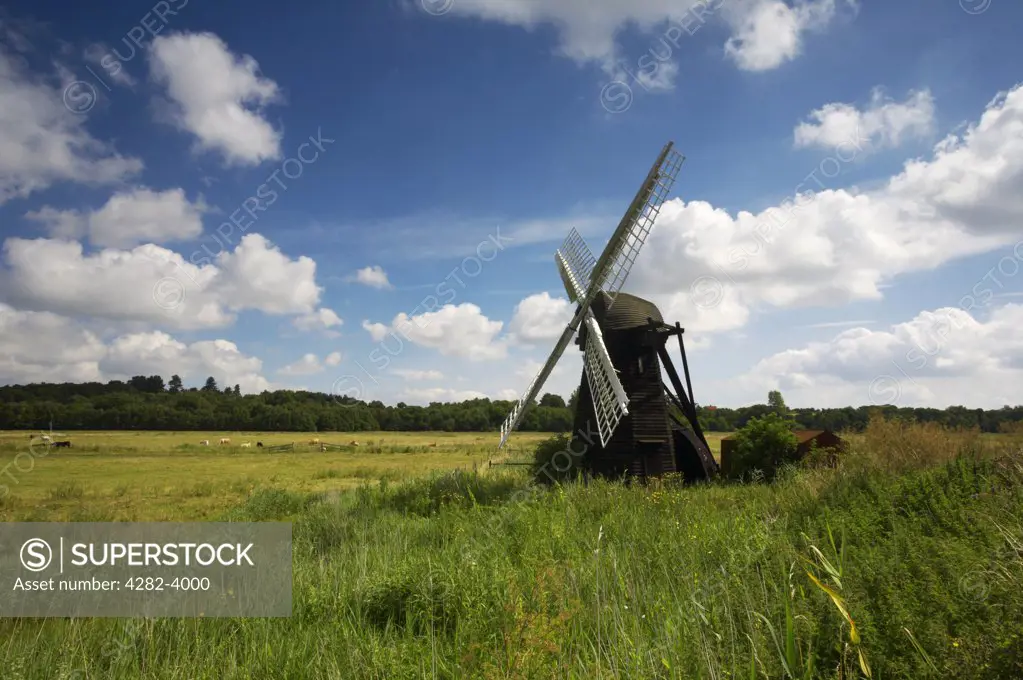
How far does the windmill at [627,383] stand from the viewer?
1819 cm

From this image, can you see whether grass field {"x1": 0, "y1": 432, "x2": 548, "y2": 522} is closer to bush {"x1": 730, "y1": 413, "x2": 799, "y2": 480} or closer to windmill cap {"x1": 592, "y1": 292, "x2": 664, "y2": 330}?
windmill cap {"x1": 592, "y1": 292, "x2": 664, "y2": 330}

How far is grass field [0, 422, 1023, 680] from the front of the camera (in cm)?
351

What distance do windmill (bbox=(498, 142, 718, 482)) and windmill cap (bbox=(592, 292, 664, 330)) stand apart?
0.12 feet

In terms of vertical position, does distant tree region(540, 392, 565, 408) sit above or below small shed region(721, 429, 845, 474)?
above

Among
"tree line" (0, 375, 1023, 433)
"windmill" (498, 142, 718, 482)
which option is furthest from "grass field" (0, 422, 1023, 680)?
"tree line" (0, 375, 1023, 433)

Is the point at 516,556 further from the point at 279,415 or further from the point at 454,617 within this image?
the point at 279,415

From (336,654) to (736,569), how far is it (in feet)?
12.4

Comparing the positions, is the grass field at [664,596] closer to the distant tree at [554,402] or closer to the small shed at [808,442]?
the small shed at [808,442]

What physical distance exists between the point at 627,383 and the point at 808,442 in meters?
9.45

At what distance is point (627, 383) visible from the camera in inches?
739

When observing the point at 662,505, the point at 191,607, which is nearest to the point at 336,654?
the point at 191,607

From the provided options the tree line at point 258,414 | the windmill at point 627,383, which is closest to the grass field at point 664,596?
the windmill at point 627,383

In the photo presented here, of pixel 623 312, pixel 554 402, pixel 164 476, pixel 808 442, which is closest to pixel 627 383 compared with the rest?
pixel 623 312

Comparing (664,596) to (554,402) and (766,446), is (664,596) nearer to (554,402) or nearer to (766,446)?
(766,446)
